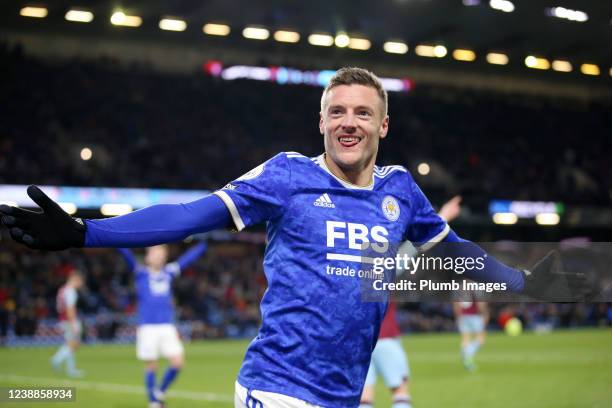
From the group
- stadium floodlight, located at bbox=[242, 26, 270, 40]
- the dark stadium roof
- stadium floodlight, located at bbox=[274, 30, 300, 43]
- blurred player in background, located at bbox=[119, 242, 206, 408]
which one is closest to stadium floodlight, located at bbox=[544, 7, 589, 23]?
the dark stadium roof

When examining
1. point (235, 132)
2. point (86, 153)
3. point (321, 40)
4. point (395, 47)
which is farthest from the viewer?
point (395, 47)

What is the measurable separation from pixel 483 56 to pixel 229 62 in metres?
14.3

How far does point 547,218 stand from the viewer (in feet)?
149

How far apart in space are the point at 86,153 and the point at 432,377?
2364cm

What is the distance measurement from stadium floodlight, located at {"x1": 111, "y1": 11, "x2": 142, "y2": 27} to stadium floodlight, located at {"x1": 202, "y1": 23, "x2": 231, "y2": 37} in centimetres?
330

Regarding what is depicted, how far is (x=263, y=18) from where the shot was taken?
1563 inches

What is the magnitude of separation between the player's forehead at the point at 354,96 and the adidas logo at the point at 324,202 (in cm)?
43

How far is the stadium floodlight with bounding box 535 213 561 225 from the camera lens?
148 feet

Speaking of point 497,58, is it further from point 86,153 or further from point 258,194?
point 258,194

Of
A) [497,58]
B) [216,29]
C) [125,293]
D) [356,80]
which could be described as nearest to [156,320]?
[356,80]

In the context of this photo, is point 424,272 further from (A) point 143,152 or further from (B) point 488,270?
(A) point 143,152

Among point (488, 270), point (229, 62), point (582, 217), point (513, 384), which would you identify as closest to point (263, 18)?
point (229, 62)

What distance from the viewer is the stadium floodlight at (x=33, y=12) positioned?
120ft

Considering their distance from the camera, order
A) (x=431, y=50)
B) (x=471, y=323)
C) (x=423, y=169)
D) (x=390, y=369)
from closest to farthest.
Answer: (x=390, y=369) → (x=471, y=323) → (x=431, y=50) → (x=423, y=169)
